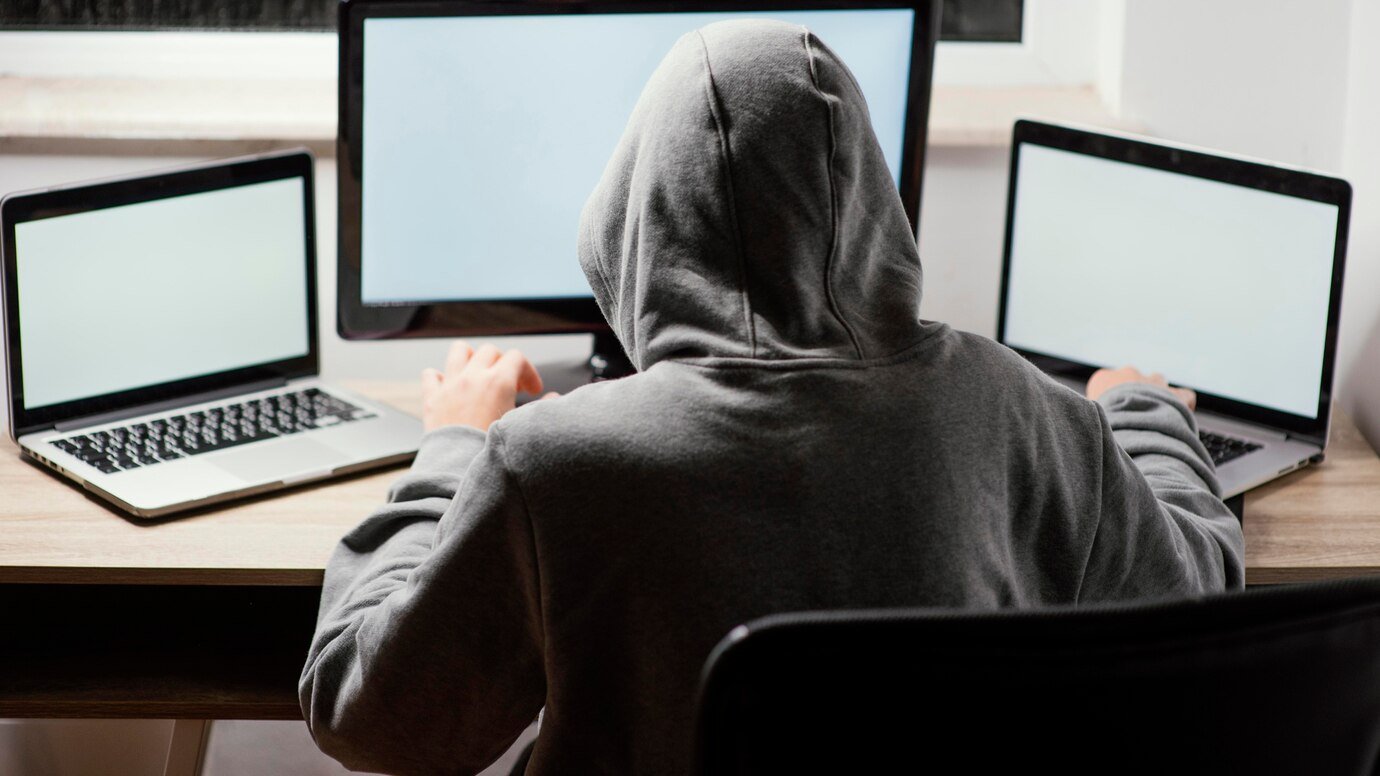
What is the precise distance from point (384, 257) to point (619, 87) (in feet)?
0.97

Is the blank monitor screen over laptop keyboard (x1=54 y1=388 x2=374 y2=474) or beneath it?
over

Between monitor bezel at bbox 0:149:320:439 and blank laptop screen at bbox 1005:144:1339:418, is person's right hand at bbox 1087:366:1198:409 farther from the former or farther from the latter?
monitor bezel at bbox 0:149:320:439

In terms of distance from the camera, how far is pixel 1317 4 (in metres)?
1.65

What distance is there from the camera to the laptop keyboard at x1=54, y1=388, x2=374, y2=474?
135 centimetres

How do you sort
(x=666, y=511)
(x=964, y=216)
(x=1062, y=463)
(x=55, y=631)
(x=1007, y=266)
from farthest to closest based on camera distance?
(x=964, y=216) < (x=1007, y=266) < (x=55, y=631) < (x=1062, y=463) < (x=666, y=511)

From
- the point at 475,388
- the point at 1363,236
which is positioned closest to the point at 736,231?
the point at 475,388

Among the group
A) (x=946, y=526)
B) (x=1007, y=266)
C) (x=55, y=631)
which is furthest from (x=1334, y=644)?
(x=55, y=631)

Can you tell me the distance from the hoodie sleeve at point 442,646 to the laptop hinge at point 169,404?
491 millimetres

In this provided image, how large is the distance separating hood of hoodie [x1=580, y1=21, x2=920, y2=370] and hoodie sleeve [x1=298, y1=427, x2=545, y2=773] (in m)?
0.14

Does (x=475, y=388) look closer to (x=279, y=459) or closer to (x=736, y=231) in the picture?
(x=279, y=459)

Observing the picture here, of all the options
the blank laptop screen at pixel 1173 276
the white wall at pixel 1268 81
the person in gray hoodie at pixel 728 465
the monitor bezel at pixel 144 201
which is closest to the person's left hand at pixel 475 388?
the monitor bezel at pixel 144 201

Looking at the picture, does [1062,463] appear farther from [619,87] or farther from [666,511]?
[619,87]

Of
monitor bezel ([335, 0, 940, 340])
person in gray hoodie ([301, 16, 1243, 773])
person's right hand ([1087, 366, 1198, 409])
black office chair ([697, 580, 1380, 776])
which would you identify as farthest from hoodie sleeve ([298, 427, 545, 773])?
person's right hand ([1087, 366, 1198, 409])

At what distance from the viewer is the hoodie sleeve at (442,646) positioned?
829mm
